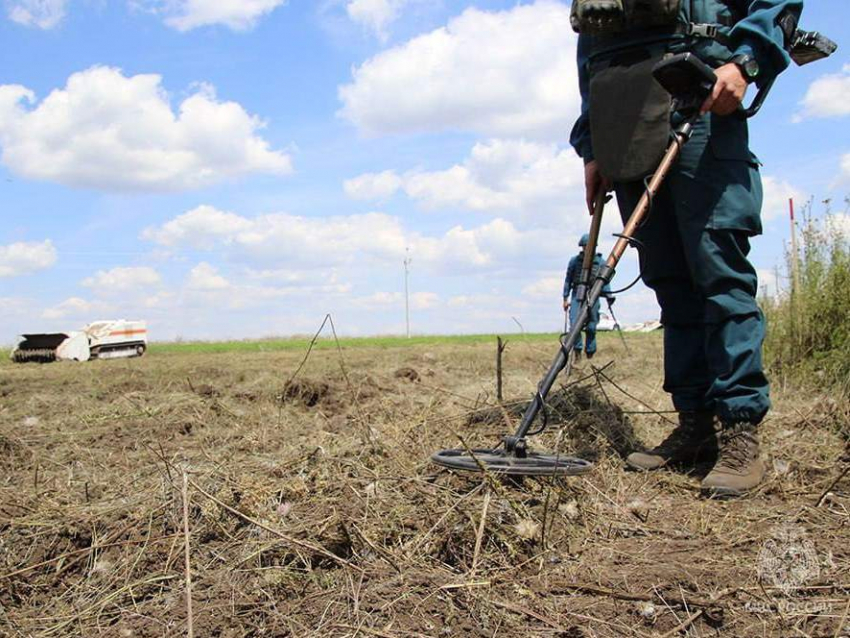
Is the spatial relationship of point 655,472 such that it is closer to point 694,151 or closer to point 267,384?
point 694,151

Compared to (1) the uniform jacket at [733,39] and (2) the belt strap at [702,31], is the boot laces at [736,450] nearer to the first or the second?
(1) the uniform jacket at [733,39]

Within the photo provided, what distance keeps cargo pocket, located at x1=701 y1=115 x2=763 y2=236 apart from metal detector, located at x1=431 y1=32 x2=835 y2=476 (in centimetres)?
9

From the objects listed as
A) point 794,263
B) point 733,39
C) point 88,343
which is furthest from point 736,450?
point 88,343

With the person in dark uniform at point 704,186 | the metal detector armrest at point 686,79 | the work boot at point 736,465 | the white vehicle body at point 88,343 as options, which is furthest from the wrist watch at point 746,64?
the white vehicle body at point 88,343

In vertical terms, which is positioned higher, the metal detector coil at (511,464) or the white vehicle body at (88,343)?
the white vehicle body at (88,343)

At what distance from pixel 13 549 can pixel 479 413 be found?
2.19 metres

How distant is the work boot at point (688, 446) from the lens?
315 cm

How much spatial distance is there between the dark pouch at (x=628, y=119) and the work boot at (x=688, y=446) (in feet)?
3.52

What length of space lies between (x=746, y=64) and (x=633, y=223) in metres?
0.70

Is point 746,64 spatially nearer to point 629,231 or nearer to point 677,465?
point 629,231

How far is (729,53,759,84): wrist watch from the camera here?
278 centimetres

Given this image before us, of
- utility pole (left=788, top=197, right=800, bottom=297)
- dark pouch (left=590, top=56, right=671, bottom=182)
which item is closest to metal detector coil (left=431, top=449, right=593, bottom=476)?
dark pouch (left=590, top=56, right=671, bottom=182)

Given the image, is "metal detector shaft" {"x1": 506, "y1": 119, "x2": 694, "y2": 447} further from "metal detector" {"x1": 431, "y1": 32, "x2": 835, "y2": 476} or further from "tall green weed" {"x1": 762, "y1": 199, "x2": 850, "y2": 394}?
"tall green weed" {"x1": 762, "y1": 199, "x2": 850, "y2": 394}

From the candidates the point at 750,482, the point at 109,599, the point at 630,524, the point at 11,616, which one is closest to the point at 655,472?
the point at 750,482
